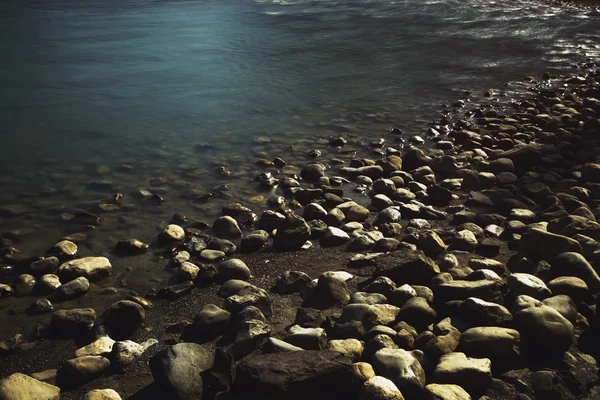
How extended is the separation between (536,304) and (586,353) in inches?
12.3

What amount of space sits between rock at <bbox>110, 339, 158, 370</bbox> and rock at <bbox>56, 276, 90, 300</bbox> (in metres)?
0.70

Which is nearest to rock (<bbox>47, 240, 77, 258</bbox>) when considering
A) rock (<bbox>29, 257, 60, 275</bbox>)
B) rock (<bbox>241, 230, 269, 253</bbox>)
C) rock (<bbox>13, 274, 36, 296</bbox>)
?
rock (<bbox>29, 257, 60, 275</bbox>)

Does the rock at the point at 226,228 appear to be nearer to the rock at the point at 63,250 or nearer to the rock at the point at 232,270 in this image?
the rock at the point at 232,270

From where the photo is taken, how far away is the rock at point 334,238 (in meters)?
4.09

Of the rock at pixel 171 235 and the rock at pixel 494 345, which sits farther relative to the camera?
the rock at pixel 171 235

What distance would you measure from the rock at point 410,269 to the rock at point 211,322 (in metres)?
0.97

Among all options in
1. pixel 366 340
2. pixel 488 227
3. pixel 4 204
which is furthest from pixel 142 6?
pixel 366 340

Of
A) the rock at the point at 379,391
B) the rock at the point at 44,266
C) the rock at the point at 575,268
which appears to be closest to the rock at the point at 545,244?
the rock at the point at 575,268

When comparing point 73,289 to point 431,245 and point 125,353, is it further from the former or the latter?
point 431,245

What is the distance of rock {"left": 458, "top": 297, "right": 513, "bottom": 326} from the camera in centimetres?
288

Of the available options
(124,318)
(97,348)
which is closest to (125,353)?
(97,348)

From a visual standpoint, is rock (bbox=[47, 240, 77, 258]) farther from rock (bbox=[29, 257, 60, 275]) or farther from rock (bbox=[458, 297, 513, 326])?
rock (bbox=[458, 297, 513, 326])

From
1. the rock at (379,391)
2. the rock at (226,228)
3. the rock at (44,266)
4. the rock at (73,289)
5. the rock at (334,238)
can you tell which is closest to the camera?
the rock at (379,391)

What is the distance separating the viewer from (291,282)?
3482 millimetres
